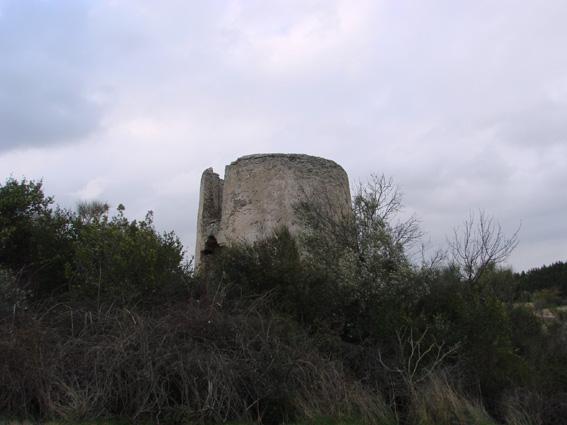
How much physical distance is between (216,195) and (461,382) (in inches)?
329

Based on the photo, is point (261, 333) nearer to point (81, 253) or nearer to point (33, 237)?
point (81, 253)

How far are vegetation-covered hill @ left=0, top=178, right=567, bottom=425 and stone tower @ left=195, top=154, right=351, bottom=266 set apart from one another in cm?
46

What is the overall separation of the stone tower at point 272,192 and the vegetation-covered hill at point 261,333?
463mm

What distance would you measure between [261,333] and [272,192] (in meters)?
5.14

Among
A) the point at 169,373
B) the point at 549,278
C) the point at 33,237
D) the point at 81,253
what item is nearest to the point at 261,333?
the point at 169,373

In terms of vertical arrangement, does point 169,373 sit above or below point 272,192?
below

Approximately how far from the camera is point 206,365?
7.49 metres

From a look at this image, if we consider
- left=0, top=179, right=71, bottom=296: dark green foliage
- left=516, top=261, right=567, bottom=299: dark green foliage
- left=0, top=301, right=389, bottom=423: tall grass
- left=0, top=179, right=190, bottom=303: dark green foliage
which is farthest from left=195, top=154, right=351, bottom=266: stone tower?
left=516, top=261, right=567, bottom=299: dark green foliage

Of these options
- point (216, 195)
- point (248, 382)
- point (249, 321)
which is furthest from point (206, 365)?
point (216, 195)

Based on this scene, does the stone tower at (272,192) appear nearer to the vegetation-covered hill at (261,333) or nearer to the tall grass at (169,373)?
the vegetation-covered hill at (261,333)

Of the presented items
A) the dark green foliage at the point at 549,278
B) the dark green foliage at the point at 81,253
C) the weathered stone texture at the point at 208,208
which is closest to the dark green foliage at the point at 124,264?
the dark green foliage at the point at 81,253

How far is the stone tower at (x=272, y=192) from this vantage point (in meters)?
13.1

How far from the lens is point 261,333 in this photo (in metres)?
8.58

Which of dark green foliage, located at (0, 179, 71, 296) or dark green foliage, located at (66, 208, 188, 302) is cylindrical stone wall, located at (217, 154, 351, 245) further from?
dark green foliage, located at (0, 179, 71, 296)
